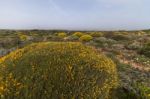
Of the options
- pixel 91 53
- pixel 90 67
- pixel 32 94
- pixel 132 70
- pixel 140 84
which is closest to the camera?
pixel 32 94

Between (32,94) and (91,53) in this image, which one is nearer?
(32,94)

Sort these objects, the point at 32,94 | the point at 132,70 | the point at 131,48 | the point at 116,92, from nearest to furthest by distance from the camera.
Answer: the point at 32,94, the point at 116,92, the point at 132,70, the point at 131,48

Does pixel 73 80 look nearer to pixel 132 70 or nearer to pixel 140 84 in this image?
pixel 140 84

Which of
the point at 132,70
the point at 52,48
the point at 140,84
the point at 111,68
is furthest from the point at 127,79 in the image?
the point at 52,48

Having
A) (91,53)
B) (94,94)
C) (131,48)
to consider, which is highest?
(91,53)

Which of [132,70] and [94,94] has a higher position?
[94,94]

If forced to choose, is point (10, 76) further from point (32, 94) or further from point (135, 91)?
point (135, 91)
